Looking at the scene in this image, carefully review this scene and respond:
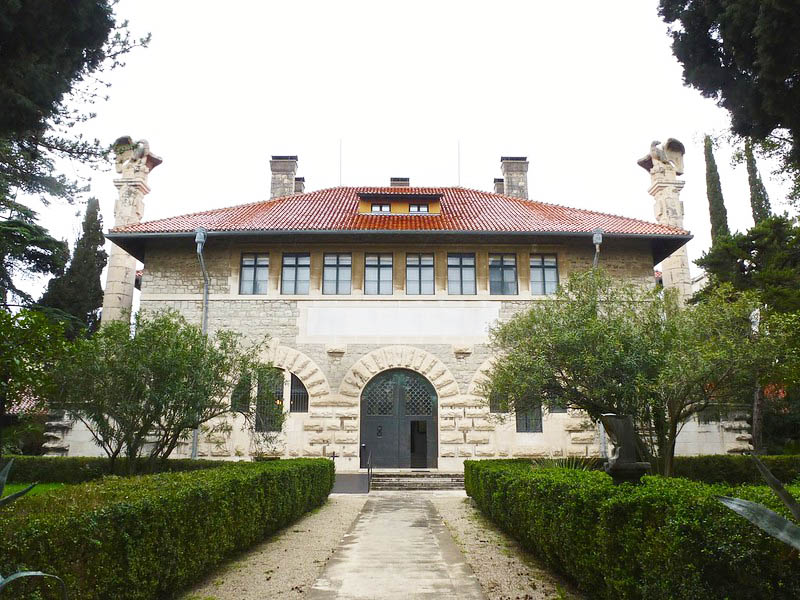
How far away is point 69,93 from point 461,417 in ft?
46.0

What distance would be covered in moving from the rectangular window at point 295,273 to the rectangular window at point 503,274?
6.20 metres

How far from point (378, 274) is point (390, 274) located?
41cm

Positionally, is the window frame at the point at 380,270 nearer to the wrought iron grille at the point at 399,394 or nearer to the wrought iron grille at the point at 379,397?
the wrought iron grille at the point at 399,394

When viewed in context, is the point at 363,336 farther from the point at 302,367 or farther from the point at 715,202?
the point at 715,202

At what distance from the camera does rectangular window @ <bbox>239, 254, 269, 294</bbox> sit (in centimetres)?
1984

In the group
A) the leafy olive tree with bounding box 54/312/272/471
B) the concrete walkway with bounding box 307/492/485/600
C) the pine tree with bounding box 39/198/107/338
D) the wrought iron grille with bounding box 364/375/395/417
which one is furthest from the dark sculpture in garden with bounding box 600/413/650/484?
the pine tree with bounding box 39/198/107/338

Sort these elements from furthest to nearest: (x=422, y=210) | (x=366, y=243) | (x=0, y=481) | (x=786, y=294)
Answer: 1. (x=422, y=210)
2. (x=366, y=243)
3. (x=786, y=294)
4. (x=0, y=481)

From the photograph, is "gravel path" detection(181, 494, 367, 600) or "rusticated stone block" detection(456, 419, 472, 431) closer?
"gravel path" detection(181, 494, 367, 600)

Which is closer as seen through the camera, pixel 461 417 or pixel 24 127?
pixel 24 127

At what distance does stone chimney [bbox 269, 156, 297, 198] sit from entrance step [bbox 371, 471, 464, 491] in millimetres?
14136

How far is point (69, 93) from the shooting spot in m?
8.21

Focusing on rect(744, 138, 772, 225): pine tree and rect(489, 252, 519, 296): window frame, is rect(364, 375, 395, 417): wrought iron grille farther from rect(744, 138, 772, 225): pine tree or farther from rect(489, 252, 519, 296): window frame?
rect(744, 138, 772, 225): pine tree

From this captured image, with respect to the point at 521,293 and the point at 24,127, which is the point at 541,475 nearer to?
the point at 24,127

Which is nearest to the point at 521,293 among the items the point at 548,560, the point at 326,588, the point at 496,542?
the point at 496,542
